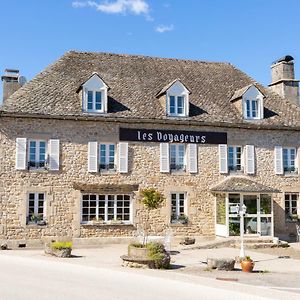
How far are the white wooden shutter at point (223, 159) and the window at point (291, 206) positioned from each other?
12.2 feet

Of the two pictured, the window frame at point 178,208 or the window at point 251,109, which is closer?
the window frame at point 178,208

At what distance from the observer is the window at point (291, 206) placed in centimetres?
2522

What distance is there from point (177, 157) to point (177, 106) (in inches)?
97.6

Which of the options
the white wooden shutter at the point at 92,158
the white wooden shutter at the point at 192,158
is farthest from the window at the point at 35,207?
the white wooden shutter at the point at 192,158

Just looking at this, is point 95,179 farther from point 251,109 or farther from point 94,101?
point 251,109

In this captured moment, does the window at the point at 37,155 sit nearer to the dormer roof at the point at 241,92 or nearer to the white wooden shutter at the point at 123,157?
the white wooden shutter at the point at 123,157

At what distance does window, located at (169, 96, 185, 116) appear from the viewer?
24109mm

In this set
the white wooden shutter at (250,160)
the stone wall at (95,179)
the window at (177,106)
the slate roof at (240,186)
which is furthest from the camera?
the white wooden shutter at (250,160)

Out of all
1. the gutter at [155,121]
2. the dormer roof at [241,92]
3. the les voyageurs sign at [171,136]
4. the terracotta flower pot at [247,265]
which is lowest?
the terracotta flower pot at [247,265]

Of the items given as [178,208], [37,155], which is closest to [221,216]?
[178,208]

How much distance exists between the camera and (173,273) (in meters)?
14.8

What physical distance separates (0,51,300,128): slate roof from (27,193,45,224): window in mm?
3643

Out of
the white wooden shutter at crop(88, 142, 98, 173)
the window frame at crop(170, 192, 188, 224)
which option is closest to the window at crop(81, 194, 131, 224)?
the white wooden shutter at crop(88, 142, 98, 173)

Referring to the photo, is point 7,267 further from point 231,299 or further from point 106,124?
point 106,124
